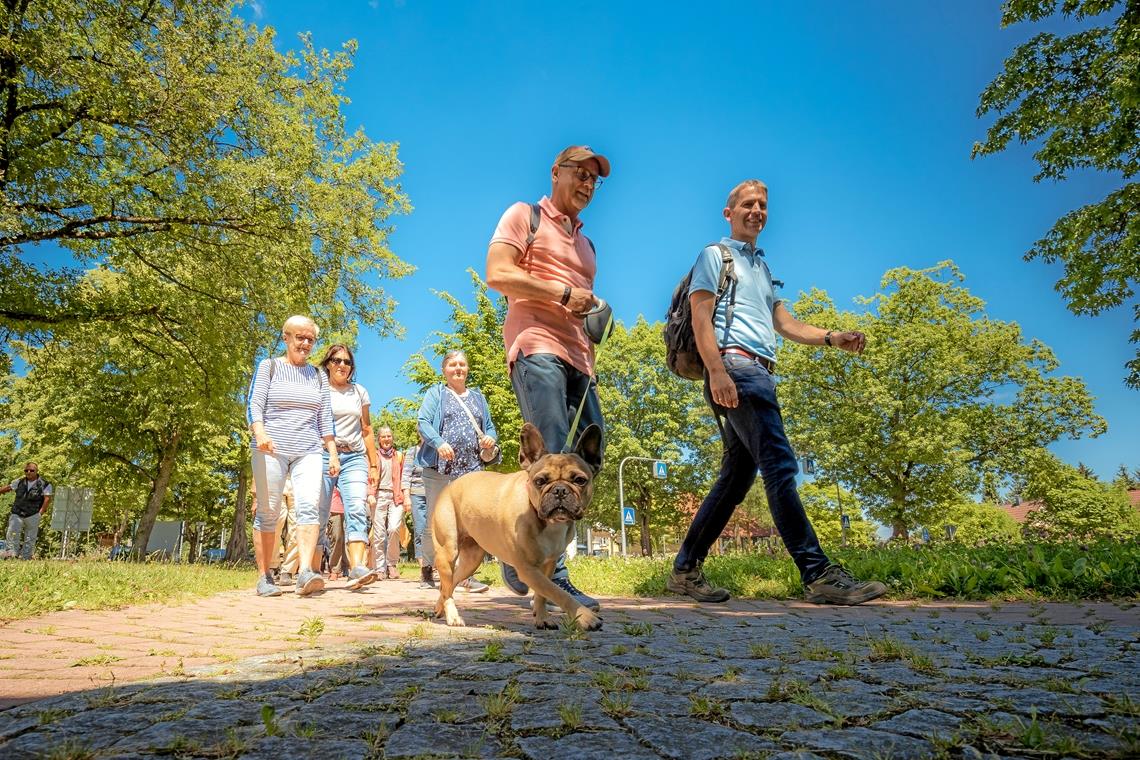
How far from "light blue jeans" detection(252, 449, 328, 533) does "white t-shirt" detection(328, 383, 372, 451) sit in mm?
1118

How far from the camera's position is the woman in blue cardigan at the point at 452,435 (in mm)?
6957

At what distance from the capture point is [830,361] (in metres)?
33.9

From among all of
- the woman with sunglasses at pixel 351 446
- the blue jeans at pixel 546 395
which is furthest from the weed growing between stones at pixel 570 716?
the woman with sunglasses at pixel 351 446

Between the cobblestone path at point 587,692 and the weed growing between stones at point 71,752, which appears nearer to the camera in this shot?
the weed growing between stones at point 71,752

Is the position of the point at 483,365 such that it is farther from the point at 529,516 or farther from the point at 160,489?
the point at 529,516

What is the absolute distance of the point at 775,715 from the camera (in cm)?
202

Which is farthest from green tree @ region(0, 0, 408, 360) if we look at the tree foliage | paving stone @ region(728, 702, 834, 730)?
paving stone @ region(728, 702, 834, 730)

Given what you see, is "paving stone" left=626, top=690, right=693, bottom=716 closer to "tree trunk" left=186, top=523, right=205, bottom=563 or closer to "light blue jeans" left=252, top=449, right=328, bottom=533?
"light blue jeans" left=252, top=449, right=328, bottom=533

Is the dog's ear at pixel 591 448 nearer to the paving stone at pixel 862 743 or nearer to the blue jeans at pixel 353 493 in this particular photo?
the paving stone at pixel 862 743

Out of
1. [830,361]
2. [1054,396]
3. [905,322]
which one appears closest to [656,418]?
[830,361]

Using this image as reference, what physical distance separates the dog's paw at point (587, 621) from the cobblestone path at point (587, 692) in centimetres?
9

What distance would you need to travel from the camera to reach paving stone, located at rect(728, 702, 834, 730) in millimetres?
1926

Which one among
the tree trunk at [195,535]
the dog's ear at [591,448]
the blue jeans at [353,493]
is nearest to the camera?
the dog's ear at [591,448]

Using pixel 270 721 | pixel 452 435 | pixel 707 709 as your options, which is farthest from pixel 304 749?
pixel 452 435
